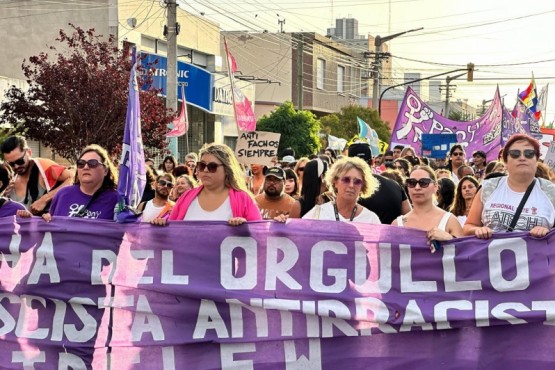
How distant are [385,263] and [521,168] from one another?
39.3 inches

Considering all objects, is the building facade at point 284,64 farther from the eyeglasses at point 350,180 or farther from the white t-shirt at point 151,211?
the eyeglasses at point 350,180

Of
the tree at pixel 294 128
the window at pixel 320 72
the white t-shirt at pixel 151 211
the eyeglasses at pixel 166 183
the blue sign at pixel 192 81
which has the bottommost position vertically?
the white t-shirt at pixel 151 211

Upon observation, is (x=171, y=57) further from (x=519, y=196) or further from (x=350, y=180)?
(x=519, y=196)

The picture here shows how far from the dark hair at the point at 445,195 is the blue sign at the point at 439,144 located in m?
10.4

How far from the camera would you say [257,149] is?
10.0 m

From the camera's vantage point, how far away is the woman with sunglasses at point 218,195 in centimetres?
541

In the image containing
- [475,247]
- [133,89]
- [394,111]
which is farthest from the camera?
[394,111]

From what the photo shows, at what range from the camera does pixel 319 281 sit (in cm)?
502

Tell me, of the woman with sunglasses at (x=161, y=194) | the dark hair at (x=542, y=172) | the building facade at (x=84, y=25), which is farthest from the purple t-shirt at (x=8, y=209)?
the building facade at (x=84, y=25)

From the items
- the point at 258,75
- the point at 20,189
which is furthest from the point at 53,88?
the point at 258,75

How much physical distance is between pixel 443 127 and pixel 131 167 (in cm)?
1450

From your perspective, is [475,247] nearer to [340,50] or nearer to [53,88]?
[53,88]

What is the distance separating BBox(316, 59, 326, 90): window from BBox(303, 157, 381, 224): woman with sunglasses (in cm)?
5203

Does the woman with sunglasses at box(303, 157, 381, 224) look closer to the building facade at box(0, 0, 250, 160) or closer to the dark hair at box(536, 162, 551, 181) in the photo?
the dark hair at box(536, 162, 551, 181)
